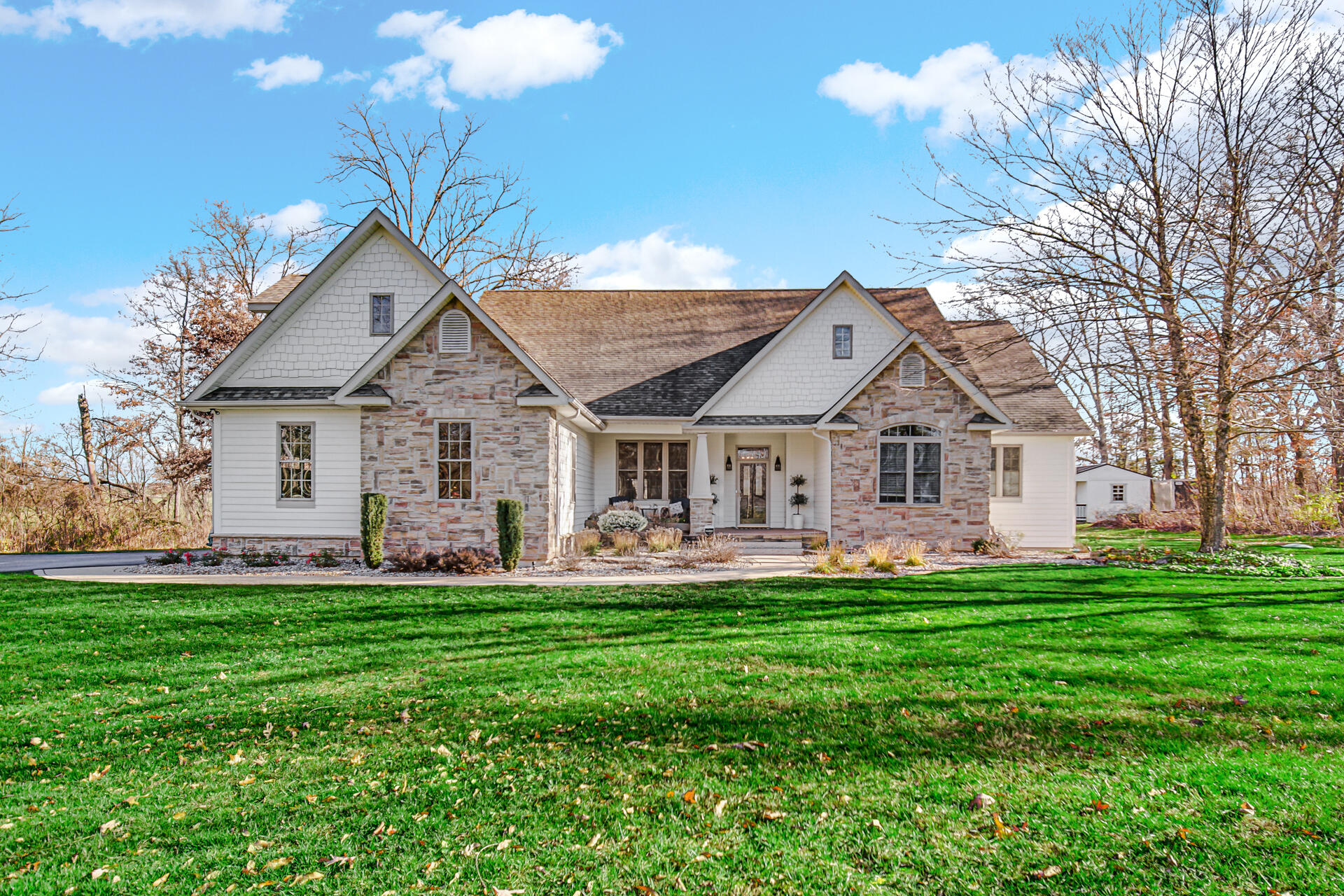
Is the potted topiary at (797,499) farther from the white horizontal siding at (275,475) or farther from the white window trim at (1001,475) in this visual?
the white horizontal siding at (275,475)

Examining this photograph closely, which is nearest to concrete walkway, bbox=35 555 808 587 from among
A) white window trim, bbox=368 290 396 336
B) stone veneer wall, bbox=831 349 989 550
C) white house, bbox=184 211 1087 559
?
white house, bbox=184 211 1087 559

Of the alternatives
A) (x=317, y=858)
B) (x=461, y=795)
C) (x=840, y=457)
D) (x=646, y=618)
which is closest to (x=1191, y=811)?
(x=461, y=795)

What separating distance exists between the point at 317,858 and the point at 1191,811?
182 inches

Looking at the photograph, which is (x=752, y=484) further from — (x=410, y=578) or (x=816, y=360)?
(x=410, y=578)

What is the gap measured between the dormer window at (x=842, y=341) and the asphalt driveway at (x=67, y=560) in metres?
16.5

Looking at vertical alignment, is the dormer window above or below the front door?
above

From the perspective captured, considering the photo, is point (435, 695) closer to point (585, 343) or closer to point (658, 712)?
point (658, 712)

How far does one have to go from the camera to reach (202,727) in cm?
555

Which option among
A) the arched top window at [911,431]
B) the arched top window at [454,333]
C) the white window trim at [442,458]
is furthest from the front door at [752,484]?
the arched top window at [454,333]

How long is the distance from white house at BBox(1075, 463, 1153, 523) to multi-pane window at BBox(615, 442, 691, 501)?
21454mm

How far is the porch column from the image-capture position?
17938 millimetres

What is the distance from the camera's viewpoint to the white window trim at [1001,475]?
18.5 m

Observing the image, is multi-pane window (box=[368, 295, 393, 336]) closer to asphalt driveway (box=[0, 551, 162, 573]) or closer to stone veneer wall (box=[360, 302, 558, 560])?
stone veneer wall (box=[360, 302, 558, 560])

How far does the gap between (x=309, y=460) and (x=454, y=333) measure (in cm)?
451
